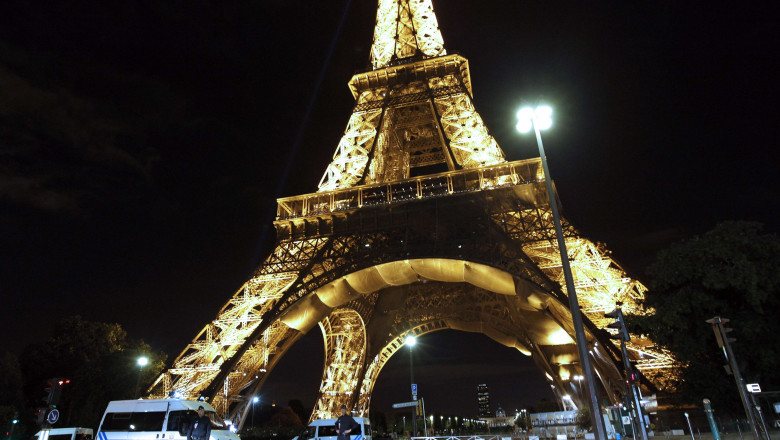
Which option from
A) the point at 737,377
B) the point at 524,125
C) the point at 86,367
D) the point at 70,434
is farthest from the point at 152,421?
the point at 86,367

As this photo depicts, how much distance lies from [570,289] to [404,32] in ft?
115

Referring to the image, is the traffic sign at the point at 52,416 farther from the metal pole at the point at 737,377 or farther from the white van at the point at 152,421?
the metal pole at the point at 737,377

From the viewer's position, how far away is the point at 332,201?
26.0 meters

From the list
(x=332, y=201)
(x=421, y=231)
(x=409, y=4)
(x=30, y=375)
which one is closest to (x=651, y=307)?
(x=421, y=231)

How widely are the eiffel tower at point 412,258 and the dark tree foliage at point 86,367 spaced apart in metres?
7.55

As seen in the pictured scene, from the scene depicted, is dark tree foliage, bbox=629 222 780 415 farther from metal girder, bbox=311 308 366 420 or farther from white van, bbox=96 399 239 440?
metal girder, bbox=311 308 366 420

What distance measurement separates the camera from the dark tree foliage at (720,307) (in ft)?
48.2

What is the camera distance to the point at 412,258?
21812 mm

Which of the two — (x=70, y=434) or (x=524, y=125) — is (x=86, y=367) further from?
(x=524, y=125)

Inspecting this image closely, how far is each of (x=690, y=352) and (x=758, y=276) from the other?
332 centimetres

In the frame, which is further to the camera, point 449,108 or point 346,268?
point 449,108

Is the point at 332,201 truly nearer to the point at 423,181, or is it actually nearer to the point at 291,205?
the point at 291,205

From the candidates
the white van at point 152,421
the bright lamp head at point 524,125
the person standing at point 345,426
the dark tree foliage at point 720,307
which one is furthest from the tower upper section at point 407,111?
the person standing at point 345,426

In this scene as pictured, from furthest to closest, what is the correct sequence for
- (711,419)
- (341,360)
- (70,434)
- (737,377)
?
(341,360) → (70,434) → (711,419) → (737,377)
